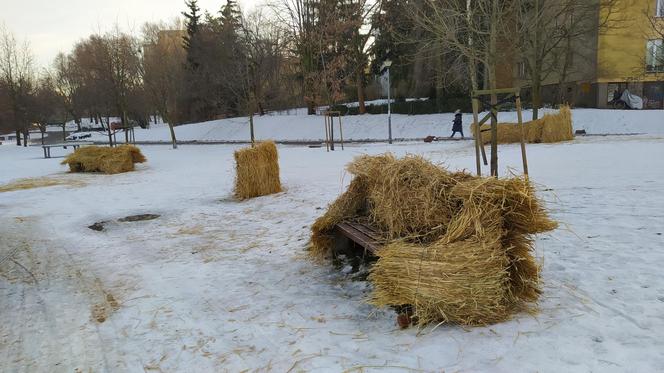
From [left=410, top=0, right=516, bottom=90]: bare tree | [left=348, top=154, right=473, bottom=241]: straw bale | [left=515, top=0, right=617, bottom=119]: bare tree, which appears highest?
[left=515, top=0, right=617, bottom=119]: bare tree

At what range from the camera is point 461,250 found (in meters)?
3.35

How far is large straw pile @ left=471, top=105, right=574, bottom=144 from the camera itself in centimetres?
1777

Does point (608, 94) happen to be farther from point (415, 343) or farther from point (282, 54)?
point (415, 343)

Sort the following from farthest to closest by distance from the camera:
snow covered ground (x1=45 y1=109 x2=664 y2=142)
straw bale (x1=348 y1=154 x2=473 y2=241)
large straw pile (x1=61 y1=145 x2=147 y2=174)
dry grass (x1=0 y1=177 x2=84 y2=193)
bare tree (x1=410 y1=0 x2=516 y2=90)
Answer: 1. snow covered ground (x1=45 y1=109 x2=664 y2=142)
2. large straw pile (x1=61 y1=145 x2=147 y2=174)
3. dry grass (x1=0 y1=177 x2=84 y2=193)
4. bare tree (x1=410 y1=0 x2=516 y2=90)
5. straw bale (x1=348 y1=154 x2=473 y2=241)

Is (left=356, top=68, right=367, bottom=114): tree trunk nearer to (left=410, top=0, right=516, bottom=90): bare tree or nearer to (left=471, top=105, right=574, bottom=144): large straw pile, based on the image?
(left=471, top=105, right=574, bottom=144): large straw pile

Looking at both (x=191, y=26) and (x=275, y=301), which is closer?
(x=275, y=301)

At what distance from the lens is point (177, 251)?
6.13m

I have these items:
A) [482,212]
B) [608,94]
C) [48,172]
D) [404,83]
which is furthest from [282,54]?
[482,212]

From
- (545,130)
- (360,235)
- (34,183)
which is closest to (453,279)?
(360,235)

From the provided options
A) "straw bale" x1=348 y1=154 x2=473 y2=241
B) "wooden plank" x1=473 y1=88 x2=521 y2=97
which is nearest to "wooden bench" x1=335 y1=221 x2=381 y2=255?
"straw bale" x1=348 y1=154 x2=473 y2=241

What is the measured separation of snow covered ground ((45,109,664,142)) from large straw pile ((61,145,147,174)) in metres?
17.3

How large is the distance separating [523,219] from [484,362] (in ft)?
3.53

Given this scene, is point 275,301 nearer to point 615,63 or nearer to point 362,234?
point 362,234

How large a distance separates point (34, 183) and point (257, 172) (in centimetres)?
786
